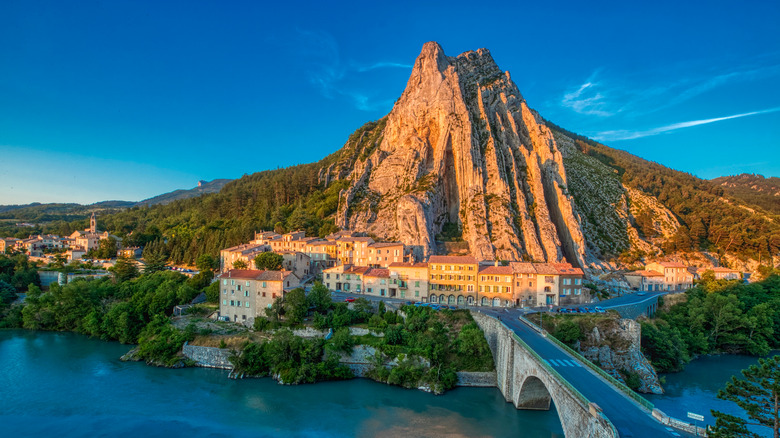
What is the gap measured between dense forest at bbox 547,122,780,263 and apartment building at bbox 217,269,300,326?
6339 centimetres

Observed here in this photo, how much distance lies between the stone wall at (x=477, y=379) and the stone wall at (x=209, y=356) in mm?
18785

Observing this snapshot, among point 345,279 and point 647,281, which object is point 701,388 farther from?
point 345,279

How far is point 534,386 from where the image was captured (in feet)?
87.4

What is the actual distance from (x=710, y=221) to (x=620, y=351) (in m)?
60.7

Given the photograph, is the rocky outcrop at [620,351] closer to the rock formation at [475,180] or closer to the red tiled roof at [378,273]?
the red tiled roof at [378,273]

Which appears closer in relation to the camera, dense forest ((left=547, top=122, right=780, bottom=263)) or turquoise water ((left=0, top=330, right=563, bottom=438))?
turquoise water ((left=0, top=330, right=563, bottom=438))

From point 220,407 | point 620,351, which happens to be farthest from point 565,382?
point 220,407

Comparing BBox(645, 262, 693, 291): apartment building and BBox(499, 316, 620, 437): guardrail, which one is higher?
BBox(645, 262, 693, 291): apartment building

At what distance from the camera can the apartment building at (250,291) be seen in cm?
4138

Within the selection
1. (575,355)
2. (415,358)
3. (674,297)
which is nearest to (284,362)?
(415,358)

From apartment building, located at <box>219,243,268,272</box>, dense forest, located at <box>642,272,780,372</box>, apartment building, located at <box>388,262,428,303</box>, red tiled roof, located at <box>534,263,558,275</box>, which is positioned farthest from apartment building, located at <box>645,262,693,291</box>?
apartment building, located at <box>219,243,268,272</box>

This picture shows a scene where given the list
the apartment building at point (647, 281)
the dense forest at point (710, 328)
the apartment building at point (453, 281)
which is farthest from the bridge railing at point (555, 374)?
the apartment building at point (647, 281)

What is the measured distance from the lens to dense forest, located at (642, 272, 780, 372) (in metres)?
36.8

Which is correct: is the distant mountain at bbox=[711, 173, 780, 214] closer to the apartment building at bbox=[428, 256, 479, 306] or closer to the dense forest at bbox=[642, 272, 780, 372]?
the dense forest at bbox=[642, 272, 780, 372]
